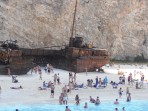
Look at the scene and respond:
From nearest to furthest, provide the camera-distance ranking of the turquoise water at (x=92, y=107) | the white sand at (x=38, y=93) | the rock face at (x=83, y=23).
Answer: the turquoise water at (x=92, y=107), the white sand at (x=38, y=93), the rock face at (x=83, y=23)

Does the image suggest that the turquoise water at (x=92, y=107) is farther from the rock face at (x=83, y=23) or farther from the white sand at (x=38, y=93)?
the rock face at (x=83, y=23)

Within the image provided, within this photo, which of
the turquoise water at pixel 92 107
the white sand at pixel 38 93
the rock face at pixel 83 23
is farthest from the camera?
the rock face at pixel 83 23

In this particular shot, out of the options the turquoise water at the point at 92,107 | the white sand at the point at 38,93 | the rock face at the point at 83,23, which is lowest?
Result: the turquoise water at the point at 92,107

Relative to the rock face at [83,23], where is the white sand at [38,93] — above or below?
below

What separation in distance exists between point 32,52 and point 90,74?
6.58m

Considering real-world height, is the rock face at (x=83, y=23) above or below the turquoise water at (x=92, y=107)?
above

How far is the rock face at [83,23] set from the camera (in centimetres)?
4850

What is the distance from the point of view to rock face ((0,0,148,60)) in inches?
1909

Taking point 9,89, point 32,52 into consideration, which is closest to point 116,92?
point 9,89

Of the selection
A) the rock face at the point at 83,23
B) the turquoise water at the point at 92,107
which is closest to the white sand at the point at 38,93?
the turquoise water at the point at 92,107

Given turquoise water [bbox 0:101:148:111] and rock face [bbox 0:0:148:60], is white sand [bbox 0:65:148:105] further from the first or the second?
rock face [bbox 0:0:148:60]

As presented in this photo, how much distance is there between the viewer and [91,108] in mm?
24734

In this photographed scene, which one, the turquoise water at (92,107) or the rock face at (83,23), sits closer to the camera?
the turquoise water at (92,107)

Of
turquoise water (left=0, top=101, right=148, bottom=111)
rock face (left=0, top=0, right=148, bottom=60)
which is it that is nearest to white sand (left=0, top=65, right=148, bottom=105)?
turquoise water (left=0, top=101, right=148, bottom=111)
